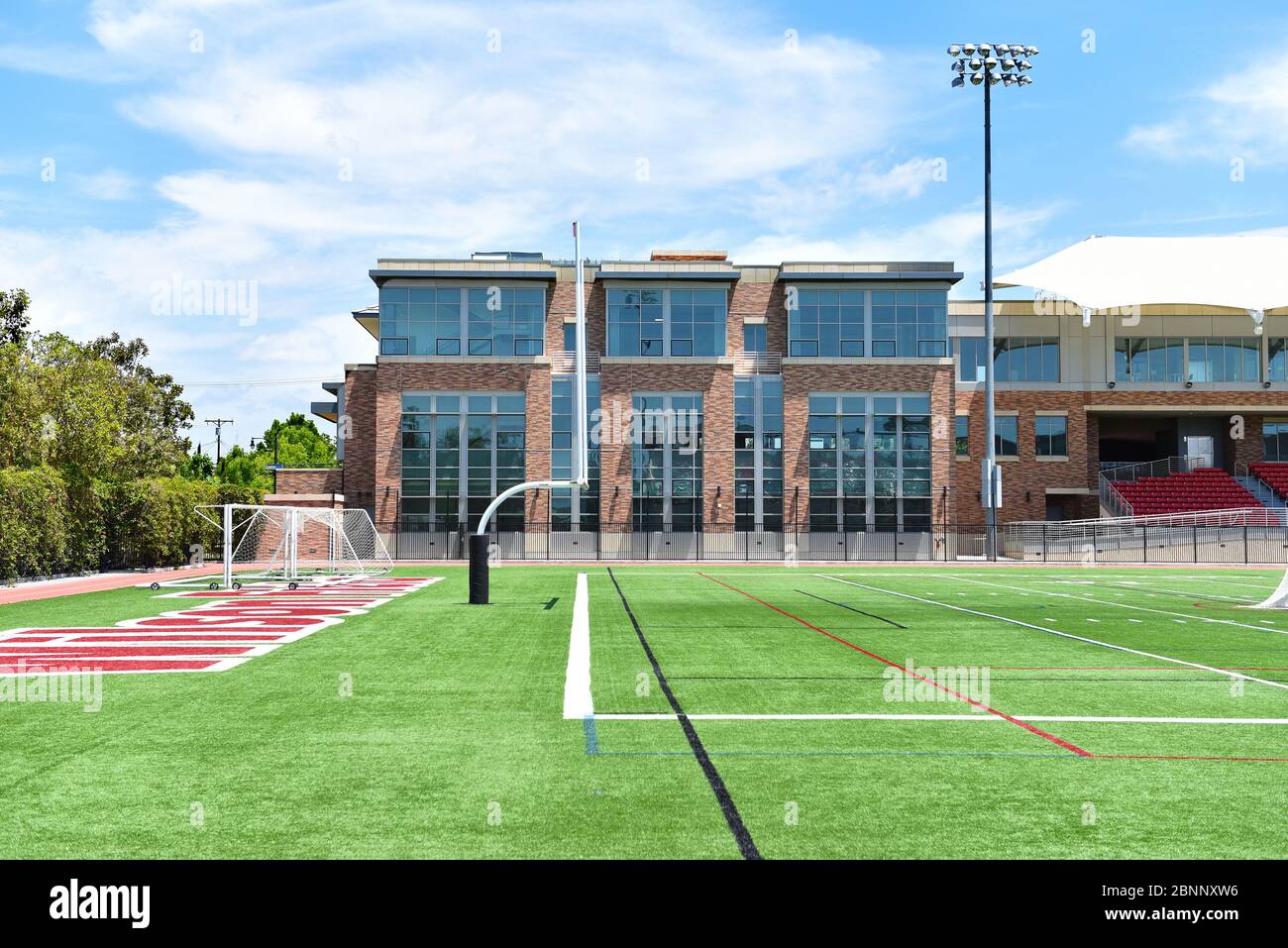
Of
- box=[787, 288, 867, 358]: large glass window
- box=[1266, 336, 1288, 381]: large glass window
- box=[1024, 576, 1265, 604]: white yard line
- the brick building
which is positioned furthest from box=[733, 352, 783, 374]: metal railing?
box=[1266, 336, 1288, 381]: large glass window

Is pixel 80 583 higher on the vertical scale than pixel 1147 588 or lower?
higher

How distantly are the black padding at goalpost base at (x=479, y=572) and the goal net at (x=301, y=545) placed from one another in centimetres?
644

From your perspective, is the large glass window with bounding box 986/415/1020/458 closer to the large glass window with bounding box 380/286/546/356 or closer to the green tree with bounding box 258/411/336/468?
the large glass window with bounding box 380/286/546/356

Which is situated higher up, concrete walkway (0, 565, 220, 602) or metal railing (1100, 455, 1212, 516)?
metal railing (1100, 455, 1212, 516)

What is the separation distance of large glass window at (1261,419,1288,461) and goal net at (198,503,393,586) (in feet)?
162

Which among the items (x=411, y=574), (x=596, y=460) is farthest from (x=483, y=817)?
(x=596, y=460)

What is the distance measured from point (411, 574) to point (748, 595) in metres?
13.6

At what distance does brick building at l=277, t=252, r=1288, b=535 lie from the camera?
50.4 metres

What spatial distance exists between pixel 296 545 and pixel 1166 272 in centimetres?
5178

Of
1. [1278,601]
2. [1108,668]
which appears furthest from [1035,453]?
[1108,668]

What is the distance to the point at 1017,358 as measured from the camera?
57375 millimetres

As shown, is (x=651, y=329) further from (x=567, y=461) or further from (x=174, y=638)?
(x=174, y=638)
